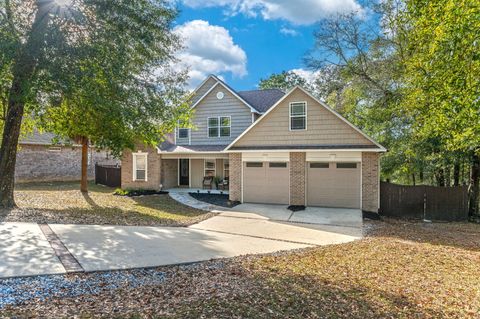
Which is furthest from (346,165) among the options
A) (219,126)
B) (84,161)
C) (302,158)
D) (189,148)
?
(84,161)

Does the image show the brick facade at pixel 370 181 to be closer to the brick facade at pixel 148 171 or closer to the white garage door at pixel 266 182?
the white garage door at pixel 266 182

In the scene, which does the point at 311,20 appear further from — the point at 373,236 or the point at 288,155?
the point at 373,236

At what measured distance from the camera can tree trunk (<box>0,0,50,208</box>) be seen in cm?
944

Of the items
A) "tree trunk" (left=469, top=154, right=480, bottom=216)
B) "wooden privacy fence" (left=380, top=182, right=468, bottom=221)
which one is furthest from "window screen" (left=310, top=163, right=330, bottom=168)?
"tree trunk" (left=469, top=154, right=480, bottom=216)

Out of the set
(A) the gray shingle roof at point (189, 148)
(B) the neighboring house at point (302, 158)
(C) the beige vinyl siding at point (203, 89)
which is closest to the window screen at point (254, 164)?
(B) the neighboring house at point (302, 158)

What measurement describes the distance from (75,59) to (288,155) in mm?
10144

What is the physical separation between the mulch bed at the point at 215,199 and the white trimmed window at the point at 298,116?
16.4 feet

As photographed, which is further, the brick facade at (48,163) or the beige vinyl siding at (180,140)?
the brick facade at (48,163)

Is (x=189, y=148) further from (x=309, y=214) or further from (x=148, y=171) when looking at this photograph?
(x=309, y=214)

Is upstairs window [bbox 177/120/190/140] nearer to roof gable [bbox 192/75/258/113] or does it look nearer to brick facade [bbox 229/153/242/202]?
roof gable [bbox 192/75/258/113]

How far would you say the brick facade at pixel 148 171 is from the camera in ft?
67.1

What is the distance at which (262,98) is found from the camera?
22641 mm

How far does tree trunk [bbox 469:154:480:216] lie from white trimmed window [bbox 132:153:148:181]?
18.7m

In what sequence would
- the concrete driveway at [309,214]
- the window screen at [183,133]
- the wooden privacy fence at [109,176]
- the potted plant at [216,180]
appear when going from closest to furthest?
the concrete driveway at [309,214] → the potted plant at [216,180] → the window screen at [183,133] → the wooden privacy fence at [109,176]
